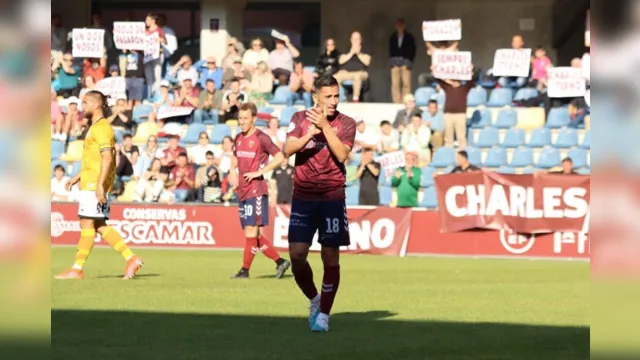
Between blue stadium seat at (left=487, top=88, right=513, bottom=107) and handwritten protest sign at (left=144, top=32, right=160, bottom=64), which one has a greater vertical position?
handwritten protest sign at (left=144, top=32, right=160, bottom=64)

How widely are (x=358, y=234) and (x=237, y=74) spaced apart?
19.8ft

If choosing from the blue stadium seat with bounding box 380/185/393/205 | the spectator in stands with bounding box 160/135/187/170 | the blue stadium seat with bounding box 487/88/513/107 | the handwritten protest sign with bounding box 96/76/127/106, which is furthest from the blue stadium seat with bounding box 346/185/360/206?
the handwritten protest sign with bounding box 96/76/127/106

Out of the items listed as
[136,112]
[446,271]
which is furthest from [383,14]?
[446,271]

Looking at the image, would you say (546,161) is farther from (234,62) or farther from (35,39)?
(35,39)

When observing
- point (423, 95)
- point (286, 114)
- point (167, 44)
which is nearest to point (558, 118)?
point (423, 95)

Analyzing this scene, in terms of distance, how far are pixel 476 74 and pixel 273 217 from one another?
20.9 feet

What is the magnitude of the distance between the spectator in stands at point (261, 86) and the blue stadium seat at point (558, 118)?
20.7 feet

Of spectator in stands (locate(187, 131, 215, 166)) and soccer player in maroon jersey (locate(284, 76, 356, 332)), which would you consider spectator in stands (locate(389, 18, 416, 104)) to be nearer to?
spectator in stands (locate(187, 131, 215, 166))

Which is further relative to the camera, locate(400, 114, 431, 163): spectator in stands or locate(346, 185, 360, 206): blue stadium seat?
locate(400, 114, 431, 163): spectator in stands

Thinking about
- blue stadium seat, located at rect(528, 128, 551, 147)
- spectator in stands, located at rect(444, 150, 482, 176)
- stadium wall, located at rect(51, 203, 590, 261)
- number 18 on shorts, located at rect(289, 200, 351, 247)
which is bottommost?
stadium wall, located at rect(51, 203, 590, 261)

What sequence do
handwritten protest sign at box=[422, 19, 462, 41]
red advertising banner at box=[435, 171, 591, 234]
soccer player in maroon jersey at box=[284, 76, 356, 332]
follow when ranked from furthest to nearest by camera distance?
handwritten protest sign at box=[422, 19, 462, 41]
red advertising banner at box=[435, 171, 591, 234]
soccer player in maroon jersey at box=[284, 76, 356, 332]

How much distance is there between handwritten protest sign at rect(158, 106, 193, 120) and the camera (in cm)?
2762

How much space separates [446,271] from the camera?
18.7m

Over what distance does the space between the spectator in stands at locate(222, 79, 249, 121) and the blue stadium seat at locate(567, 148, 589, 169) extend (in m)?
7.21
